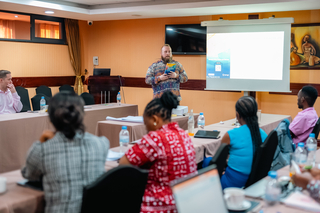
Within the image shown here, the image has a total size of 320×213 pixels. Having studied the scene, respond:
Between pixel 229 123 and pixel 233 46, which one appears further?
pixel 233 46

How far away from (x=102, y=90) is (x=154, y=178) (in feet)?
15.0

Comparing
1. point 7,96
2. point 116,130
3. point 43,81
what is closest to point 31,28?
point 43,81

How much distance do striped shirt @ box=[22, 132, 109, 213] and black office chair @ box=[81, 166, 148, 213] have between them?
0.34 ft

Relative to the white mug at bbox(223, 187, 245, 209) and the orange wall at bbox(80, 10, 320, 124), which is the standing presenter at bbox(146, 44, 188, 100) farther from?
the white mug at bbox(223, 187, 245, 209)

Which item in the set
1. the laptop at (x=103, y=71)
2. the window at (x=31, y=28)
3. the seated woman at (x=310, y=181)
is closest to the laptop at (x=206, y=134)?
the seated woman at (x=310, y=181)

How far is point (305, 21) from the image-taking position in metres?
6.01

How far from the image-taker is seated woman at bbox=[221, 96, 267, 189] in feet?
8.04

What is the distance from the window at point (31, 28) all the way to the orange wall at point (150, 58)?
781mm

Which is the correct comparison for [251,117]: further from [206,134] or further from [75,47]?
[75,47]

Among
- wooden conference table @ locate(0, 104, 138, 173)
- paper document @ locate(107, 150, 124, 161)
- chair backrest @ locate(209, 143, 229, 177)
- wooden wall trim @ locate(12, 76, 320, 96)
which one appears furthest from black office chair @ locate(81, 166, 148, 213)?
wooden wall trim @ locate(12, 76, 320, 96)

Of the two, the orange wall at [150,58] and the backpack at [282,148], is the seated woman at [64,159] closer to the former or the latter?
the backpack at [282,148]

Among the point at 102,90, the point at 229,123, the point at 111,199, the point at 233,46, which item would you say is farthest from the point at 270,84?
the point at 111,199

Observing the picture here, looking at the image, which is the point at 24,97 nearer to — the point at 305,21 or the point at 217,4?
the point at 217,4

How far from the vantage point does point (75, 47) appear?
805cm
